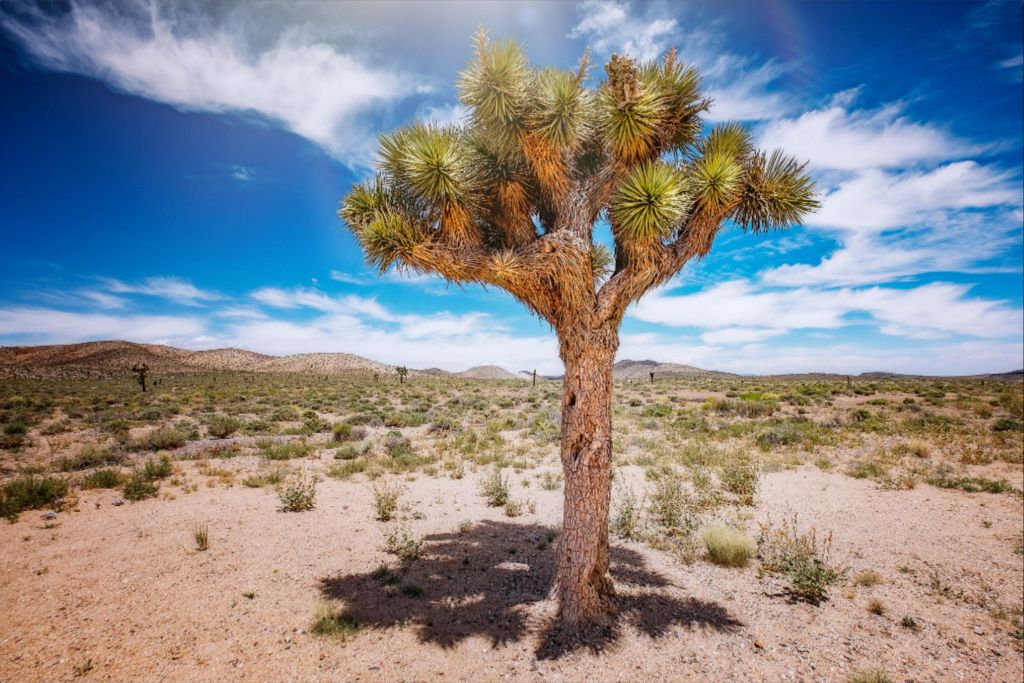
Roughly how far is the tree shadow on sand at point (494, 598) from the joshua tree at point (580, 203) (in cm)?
41

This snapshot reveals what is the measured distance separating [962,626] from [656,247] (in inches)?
225

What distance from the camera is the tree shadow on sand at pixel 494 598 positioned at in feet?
15.8

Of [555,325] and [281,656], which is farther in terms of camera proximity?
[555,325]

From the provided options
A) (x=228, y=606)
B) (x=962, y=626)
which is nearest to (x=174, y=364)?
(x=228, y=606)

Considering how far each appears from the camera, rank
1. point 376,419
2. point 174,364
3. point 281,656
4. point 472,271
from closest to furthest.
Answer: point 281,656, point 472,271, point 376,419, point 174,364

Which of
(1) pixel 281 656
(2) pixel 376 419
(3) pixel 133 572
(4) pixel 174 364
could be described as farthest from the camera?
(4) pixel 174 364

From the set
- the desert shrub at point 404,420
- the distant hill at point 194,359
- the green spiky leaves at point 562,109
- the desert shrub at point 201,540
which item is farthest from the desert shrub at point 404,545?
the distant hill at point 194,359

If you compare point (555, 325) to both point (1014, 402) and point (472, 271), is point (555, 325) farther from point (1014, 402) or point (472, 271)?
point (1014, 402)

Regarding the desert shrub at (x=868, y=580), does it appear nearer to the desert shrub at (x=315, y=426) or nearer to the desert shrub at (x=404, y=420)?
the desert shrub at (x=404, y=420)

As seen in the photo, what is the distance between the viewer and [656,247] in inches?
190

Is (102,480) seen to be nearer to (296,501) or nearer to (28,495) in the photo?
(28,495)

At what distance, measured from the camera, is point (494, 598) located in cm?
554

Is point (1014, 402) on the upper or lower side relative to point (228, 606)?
upper

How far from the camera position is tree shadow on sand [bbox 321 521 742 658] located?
189 inches
